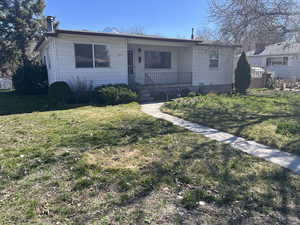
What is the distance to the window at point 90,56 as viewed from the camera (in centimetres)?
1070

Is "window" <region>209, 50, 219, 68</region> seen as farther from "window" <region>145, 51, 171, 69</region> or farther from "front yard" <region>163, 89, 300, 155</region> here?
"front yard" <region>163, 89, 300, 155</region>

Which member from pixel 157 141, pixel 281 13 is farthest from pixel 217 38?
pixel 157 141

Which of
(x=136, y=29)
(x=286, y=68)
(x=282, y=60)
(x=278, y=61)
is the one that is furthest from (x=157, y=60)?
(x=136, y=29)

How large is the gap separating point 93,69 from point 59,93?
226cm

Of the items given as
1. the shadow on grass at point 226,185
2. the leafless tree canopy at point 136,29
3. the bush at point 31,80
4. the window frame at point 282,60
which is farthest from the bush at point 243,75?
the leafless tree canopy at point 136,29

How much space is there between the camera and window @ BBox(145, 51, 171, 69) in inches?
552

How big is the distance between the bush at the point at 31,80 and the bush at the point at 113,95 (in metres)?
6.33

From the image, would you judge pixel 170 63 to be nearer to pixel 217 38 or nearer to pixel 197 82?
pixel 197 82

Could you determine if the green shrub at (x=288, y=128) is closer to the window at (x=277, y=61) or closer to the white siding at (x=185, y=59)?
the white siding at (x=185, y=59)

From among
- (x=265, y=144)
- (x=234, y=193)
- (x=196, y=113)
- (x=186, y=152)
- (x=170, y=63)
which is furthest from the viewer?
(x=170, y=63)

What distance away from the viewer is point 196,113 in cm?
803

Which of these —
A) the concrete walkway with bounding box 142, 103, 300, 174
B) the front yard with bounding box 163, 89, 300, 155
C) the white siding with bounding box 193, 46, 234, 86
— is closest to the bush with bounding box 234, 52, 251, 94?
the white siding with bounding box 193, 46, 234, 86

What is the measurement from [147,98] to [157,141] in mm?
7094

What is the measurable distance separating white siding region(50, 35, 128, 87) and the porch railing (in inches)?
95.6
